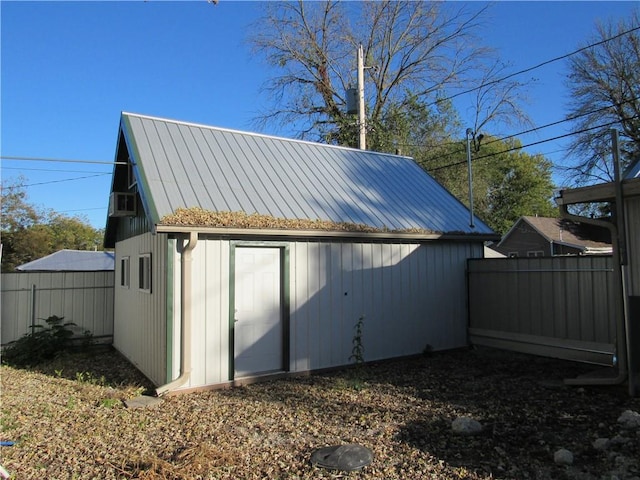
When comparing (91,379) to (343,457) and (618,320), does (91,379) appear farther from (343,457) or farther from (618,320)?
(618,320)

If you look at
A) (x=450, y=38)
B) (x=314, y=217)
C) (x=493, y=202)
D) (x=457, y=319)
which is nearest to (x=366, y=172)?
(x=314, y=217)

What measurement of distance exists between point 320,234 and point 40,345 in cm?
617

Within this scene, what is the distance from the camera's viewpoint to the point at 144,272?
7.79 metres

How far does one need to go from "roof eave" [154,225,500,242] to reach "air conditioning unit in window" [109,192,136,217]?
8.44 ft

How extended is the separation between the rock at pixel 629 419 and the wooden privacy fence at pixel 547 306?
2484mm

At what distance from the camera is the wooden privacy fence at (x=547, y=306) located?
290 inches

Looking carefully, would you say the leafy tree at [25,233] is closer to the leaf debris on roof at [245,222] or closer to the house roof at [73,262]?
the house roof at [73,262]

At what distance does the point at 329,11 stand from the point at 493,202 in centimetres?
2506

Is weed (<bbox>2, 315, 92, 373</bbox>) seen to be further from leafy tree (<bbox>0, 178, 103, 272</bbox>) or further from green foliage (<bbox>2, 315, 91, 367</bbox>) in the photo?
leafy tree (<bbox>0, 178, 103, 272</bbox>)

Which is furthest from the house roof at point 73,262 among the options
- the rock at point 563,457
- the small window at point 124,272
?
the rock at point 563,457

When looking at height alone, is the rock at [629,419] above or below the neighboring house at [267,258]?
below

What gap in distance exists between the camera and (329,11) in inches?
853

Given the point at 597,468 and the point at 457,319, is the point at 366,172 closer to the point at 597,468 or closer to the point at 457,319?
the point at 457,319

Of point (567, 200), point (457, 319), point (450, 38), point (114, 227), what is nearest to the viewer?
point (567, 200)
